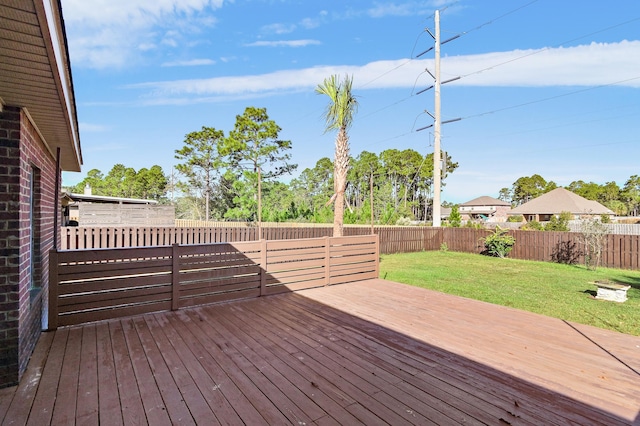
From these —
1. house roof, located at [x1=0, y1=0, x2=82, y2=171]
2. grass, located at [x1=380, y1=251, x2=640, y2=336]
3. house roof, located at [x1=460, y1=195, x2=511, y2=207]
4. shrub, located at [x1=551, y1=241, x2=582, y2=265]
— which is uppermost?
house roof, located at [x1=460, y1=195, x2=511, y2=207]

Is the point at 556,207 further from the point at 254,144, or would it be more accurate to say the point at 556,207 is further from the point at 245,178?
the point at 245,178

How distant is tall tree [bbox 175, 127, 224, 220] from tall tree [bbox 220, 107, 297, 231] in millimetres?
2399

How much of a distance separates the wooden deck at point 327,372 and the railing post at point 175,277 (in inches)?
7.3

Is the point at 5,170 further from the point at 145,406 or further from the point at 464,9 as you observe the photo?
the point at 464,9

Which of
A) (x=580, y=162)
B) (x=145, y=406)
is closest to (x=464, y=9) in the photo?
(x=145, y=406)

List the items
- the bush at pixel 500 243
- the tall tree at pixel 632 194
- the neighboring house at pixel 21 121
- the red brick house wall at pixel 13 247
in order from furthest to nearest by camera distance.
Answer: the tall tree at pixel 632 194
the bush at pixel 500 243
the red brick house wall at pixel 13 247
the neighboring house at pixel 21 121

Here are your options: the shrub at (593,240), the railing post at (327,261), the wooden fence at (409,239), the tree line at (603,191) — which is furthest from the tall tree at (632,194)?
the railing post at (327,261)

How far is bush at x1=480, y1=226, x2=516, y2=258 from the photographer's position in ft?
40.9

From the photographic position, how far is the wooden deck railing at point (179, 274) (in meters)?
3.65

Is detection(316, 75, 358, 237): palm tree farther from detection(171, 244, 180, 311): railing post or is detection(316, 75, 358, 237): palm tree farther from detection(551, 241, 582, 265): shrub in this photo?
detection(551, 241, 582, 265): shrub

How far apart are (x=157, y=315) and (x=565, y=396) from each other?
168 inches

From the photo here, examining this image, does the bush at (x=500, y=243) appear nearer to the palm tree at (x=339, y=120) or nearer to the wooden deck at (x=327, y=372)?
the palm tree at (x=339, y=120)

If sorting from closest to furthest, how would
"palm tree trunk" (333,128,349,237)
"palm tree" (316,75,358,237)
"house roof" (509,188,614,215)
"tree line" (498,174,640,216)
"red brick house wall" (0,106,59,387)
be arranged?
1. "red brick house wall" (0,106,59,387)
2. "palm tree" (316,75,358,237)
3. "palm tree trunk" (333,128,349,237)
4. "house roof" (509,188,614,215)
5. "tree line" (498,174,640,216)

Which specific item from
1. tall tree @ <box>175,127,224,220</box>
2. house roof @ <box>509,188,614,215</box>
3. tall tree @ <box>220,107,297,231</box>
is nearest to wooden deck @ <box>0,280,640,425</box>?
tall tree @ <box>220,107,297,231</box>
